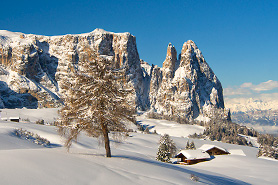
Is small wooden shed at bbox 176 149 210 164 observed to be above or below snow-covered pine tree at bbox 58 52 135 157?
below

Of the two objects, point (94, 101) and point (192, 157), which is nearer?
point (94, 101)

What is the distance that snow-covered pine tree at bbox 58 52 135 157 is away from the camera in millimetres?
16047

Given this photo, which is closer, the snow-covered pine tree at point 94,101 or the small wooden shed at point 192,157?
the snow-covered pine tree at point 94,101

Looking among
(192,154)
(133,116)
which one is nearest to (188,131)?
(192,154)

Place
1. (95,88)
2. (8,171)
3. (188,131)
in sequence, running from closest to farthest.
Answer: (8,171) < (95,88) < (188,131)

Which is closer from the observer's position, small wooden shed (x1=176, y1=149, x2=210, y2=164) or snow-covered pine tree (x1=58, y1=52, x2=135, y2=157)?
snow-covered pine tree (x1=58, y1=52, x2=135, y2=157)

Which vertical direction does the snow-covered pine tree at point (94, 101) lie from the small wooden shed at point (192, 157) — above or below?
above

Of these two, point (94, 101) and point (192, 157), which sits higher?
point (94, 101)

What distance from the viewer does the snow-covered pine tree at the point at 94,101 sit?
52.6 ft

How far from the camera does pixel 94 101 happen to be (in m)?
15.8

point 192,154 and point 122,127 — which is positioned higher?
point 122,127

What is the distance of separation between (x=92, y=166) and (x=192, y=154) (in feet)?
130

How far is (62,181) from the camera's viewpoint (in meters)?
8.56

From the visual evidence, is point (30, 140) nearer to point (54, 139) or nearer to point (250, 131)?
point (54, 139)
